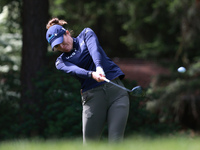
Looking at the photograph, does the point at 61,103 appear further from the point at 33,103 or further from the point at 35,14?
the point at 35,14

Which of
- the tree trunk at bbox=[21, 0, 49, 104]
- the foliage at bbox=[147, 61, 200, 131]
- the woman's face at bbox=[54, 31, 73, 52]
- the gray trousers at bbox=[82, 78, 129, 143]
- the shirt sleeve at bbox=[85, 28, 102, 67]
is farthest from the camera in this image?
the foliage at bbox=[147, 61, 200, 131]

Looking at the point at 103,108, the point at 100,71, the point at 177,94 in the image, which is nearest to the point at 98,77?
the point at 100,71

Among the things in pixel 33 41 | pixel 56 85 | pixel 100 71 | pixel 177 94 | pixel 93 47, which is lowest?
pixel 177 94

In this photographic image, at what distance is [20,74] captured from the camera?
1052 centimetres

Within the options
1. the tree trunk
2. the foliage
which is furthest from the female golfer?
the foliage

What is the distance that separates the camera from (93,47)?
188 inches

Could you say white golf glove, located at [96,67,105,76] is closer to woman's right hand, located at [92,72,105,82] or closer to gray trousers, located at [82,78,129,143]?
woman's right hand, located at [92,72,105,82]

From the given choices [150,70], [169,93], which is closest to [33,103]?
[169,93]

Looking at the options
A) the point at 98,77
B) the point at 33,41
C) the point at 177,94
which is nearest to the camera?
the point at 98,77

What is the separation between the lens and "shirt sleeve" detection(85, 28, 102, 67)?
182 inches

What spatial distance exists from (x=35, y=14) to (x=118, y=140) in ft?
20.9

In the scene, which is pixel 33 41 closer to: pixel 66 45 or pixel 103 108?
pixel 66 45

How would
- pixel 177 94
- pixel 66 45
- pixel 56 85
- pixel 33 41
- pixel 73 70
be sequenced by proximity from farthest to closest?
pixel 177 94, pixel 33 41, pixel 56 85, pixel 66 45, pixel 73 70

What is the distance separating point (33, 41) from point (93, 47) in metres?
5.78
